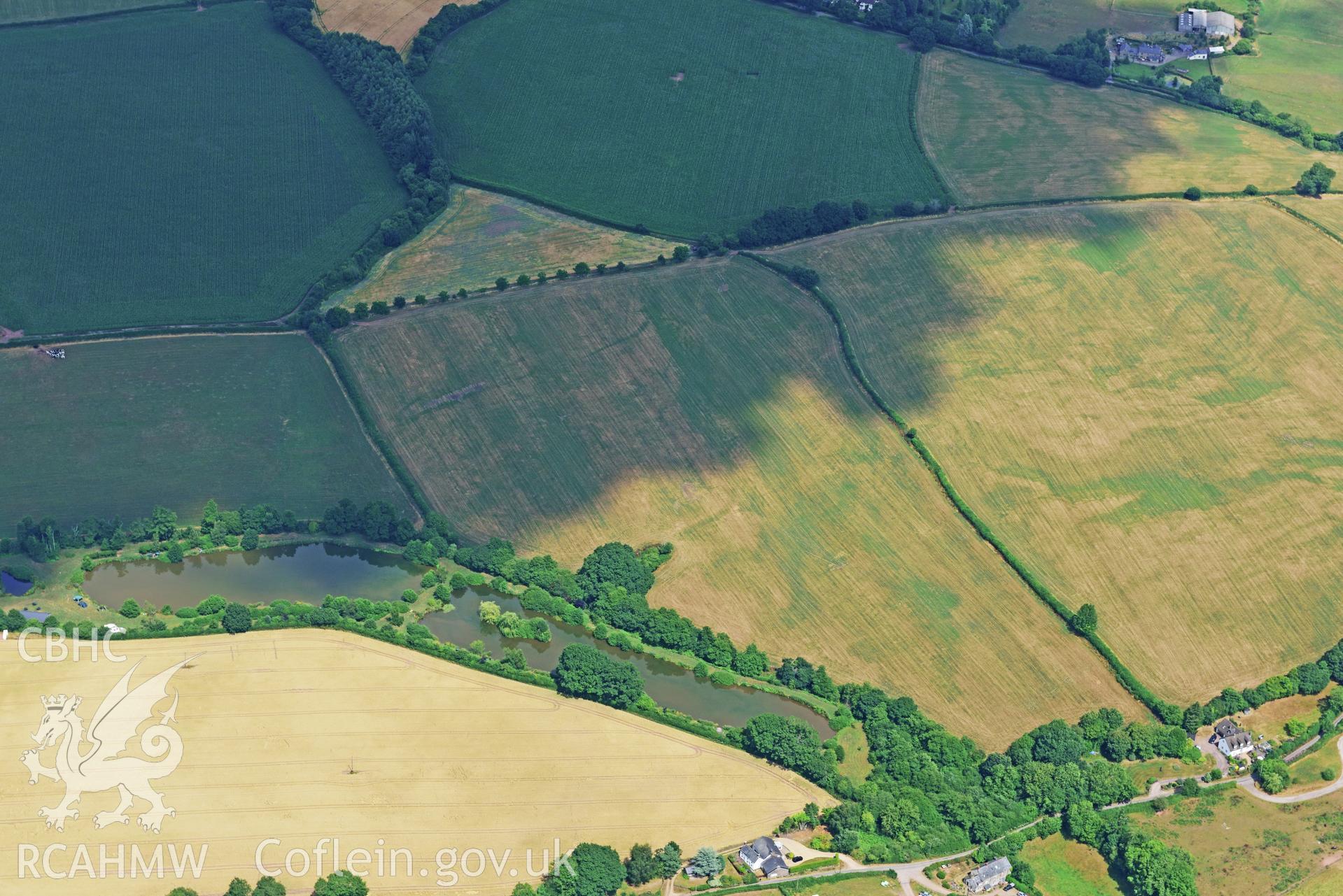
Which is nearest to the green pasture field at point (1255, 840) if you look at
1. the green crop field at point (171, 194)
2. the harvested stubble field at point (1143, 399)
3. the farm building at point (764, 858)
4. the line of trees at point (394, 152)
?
the harvested stubble field at point (1143, 399)

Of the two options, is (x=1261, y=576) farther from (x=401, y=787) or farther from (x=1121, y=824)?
(x=401, y=787)

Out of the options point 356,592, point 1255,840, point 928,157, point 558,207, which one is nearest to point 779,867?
point 1255,840

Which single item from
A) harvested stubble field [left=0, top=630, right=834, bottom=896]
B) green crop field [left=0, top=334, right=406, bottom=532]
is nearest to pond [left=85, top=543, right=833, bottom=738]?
harvested stubble field [left=0, top=630, right=834, bottom=896]

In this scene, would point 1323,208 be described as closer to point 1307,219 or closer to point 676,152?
A: point 1307,219

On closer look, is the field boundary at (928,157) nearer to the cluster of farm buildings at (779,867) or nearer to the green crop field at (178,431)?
the green crop field at (178,431)

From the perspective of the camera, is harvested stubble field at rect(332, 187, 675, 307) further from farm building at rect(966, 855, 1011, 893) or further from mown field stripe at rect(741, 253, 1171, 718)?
farm building at rect(966, 855, 1011, 893)

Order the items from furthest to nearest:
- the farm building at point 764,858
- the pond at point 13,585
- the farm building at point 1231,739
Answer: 1. the pond at point 13,585
2. the farm building at point 1231,739
3. the farm building at point 764,858
